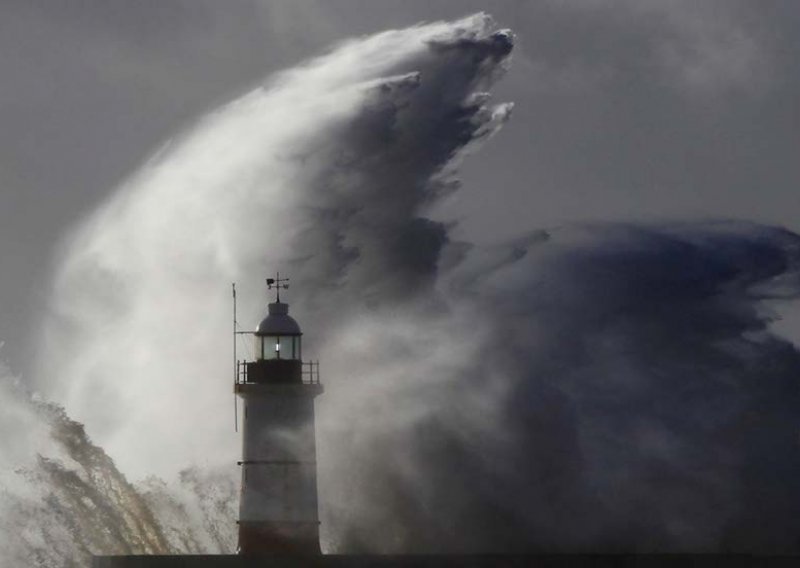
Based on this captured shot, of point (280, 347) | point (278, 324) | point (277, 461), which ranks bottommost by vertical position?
point (277, 461)

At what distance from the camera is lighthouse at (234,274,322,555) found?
46625 millimetres

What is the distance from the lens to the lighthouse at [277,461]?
46625 mm

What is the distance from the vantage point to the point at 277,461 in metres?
46.8

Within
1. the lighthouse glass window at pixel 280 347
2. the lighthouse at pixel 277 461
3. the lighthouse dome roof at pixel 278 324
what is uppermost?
the lighthouse dome roof at pixel 278 324

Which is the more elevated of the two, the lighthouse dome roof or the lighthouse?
the lighthouse dome roof

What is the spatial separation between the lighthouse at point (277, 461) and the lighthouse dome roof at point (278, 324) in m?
0.98

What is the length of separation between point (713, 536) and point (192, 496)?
55.5ft

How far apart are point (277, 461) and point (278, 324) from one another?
12.8 ft

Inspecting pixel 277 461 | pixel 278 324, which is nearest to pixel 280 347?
pixel 278 324

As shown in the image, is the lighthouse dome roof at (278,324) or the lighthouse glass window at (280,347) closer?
the lighthouse glass window at (280,347)

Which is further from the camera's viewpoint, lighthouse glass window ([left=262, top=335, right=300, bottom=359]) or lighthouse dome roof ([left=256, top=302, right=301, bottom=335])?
lighthouse dome roof ([left=256, top=302, right=301, bottom=335])

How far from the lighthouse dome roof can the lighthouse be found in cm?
98

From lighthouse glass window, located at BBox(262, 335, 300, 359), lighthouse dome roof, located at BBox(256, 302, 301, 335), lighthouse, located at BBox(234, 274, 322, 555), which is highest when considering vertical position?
lighthouse dome roof, located at BBox(256, 302, 301, 335)

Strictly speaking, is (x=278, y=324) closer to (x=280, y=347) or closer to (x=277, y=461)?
(x=280, y=347)
